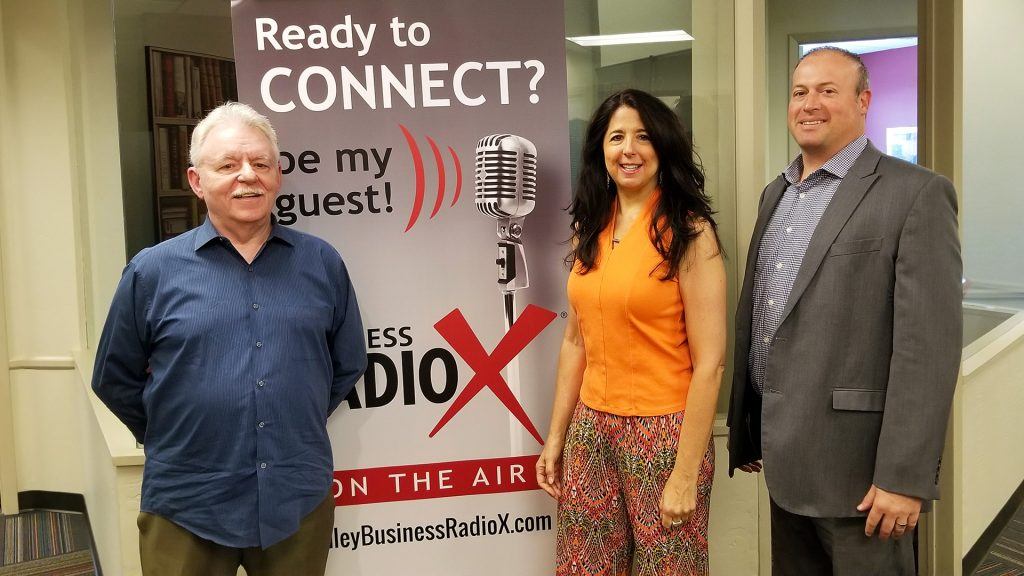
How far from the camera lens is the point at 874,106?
3420 millimetres

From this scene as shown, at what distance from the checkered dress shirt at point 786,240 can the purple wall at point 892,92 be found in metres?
1.52

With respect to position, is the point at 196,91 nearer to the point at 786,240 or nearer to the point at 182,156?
the point at 182,156

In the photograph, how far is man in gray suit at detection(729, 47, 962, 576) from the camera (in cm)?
165

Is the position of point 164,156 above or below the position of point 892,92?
below

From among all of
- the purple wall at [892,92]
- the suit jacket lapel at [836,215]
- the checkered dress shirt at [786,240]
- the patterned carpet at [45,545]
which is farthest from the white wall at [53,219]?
the purple wall at [892,92]

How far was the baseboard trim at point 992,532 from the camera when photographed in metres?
3.38

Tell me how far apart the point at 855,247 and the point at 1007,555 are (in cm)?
265

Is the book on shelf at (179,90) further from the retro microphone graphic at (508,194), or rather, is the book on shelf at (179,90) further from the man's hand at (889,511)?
the man's hand at (889,511)

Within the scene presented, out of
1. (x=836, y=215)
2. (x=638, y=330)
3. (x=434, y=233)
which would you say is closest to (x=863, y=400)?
(x=836, y=215)

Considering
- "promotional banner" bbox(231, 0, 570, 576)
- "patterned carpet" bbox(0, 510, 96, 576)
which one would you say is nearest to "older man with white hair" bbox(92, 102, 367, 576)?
"promotional banner" bbox(231, 0, 570, 576)

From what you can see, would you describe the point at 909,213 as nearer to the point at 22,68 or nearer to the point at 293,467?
the point at 293,467

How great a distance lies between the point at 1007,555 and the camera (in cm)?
356

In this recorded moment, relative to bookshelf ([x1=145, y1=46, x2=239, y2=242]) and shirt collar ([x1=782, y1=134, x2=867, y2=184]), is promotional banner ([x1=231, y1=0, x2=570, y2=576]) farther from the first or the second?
shirt collar ([x1=782, y1=134, x2=867, y2=184])

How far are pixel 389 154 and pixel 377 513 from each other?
1.03 m
